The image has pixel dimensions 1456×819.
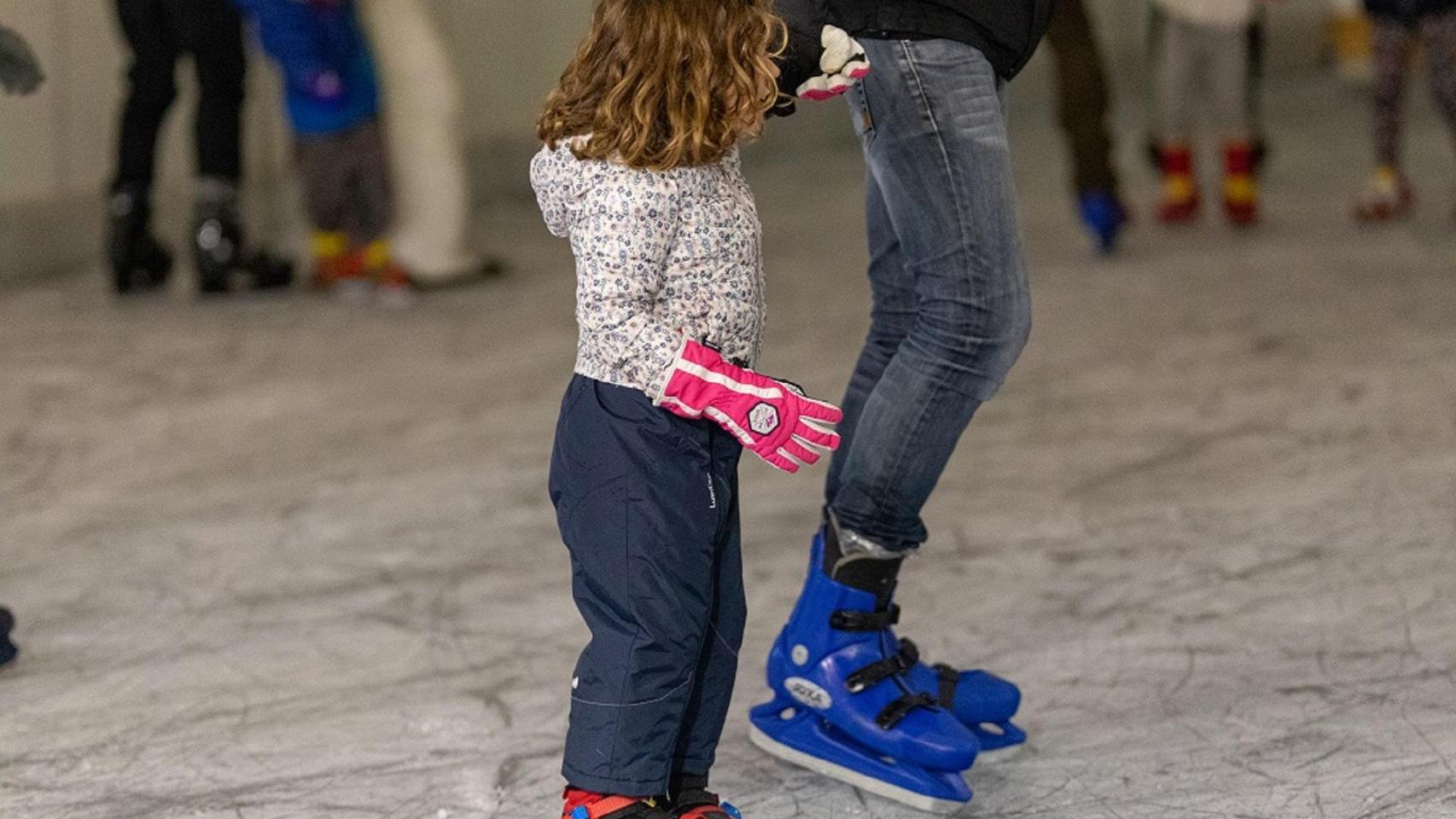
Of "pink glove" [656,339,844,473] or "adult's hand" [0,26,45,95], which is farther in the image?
"adult's hand" [0,26,45,95]

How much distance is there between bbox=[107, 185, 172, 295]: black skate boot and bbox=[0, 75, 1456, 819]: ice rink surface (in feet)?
0.39

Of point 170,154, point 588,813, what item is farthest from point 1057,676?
point 170,154

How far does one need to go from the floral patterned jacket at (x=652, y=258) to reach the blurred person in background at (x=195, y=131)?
3.49 m

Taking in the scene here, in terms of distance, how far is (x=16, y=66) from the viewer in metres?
2.71

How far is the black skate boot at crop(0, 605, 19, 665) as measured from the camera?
107 inches

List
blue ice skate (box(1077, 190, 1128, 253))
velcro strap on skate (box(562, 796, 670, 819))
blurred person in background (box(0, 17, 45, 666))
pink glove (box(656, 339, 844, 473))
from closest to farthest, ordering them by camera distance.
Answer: pink glove (box(656, 339, 844, 473)), velcro strap on skate (box(562, 796, 670, 819)), blurred person in background (box(0, 17, 45, 666)), blue ice skate (box(1077, 190, 1128, 253))

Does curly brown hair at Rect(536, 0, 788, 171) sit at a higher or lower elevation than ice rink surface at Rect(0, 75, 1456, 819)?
higher

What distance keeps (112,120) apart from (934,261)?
171 inches

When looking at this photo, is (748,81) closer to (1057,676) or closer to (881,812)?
(881,812)

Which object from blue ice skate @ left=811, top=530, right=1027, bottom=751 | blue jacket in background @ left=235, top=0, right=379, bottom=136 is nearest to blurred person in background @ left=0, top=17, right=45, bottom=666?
blue ice skate @ left=811, top=530, right=1027, bottom=751

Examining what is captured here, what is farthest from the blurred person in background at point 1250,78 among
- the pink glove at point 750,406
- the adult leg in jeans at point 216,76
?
the pink glove at point 750,406

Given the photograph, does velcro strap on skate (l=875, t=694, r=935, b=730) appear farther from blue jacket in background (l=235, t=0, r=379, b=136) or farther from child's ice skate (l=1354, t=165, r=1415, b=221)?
child's ice skate (l=1354, t=165, r=1415, b=221)

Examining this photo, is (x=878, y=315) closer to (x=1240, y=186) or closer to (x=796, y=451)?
(x=796, y=451)

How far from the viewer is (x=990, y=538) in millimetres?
3244
